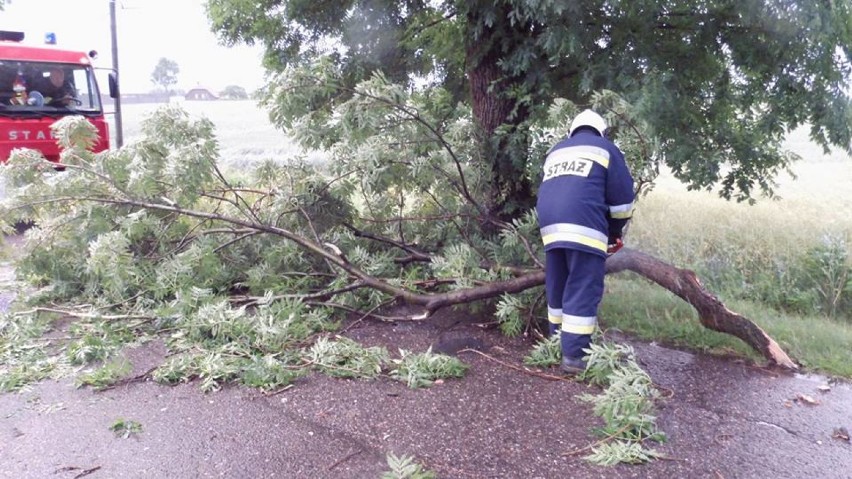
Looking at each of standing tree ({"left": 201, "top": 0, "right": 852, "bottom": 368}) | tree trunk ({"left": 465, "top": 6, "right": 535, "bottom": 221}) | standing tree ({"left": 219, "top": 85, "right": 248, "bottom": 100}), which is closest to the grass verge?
standing tree ({"left": 201, "top": 0, "right": 852, "bottom": 368})

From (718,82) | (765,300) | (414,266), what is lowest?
(765,300)

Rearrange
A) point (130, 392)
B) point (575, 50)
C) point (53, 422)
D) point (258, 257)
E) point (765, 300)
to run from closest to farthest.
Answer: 1. point (53, 422)
2. point (130, 392)
3. point (575, 50)
4. point (258, 257)
5. point (765, 300)

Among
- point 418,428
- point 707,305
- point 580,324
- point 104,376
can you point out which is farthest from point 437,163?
point 104,376

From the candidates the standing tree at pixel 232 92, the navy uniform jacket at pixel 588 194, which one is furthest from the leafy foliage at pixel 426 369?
the standing tree at pixel 232 92

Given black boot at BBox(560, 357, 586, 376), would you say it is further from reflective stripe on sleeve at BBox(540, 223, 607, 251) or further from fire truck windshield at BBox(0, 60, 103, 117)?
fire truck windshield at BBox(0, 60, 103, 117)

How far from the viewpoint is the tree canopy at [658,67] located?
4.80 meters

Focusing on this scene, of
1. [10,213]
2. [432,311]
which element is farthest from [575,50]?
[10,213]

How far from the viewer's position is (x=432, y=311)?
5.11 meters

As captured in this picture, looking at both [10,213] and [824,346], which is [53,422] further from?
[824,346]

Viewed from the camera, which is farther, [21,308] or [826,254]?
[826,254]

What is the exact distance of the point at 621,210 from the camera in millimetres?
4234

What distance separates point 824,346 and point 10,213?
6539 millimetres

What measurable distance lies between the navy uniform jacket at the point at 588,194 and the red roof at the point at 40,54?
9051mm

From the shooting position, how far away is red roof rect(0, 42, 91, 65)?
988cm
